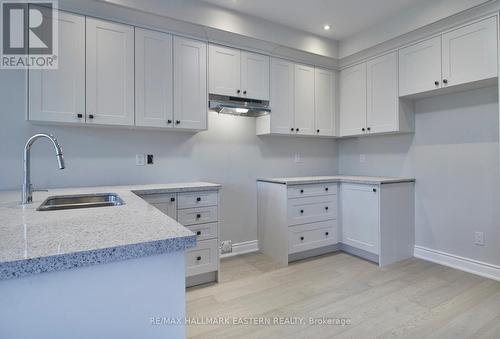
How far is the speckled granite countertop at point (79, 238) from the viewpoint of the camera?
657 mm

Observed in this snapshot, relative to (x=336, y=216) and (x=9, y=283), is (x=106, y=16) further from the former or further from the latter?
(x=336, y=216)

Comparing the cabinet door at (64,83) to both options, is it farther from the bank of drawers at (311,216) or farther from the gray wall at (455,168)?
the gray wall at (455,168)

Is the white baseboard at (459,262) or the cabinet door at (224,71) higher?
the cabinet door at (224,71)

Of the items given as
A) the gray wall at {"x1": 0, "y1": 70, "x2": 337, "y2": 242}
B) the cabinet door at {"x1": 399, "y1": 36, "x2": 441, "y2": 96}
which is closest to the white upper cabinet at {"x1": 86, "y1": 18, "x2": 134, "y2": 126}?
the gray wall at {"x1": 0, "y1": 70, "x2": 337, "y2": 242}

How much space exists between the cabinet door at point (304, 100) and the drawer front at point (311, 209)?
0.86 metres

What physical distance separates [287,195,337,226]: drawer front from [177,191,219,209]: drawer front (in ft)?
2.92

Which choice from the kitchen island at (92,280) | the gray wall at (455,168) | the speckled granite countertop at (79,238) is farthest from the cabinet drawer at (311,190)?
the kitchen island at (92,280)

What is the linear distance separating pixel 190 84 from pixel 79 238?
2191 millimetres

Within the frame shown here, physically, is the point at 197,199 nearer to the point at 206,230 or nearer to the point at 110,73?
the point at 206,230

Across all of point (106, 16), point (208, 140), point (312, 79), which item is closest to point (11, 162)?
point (106, 16)

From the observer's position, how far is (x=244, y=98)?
305 centimetres

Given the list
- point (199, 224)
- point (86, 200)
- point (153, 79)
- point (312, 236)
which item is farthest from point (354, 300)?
point (153, 79)

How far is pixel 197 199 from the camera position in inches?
98.7

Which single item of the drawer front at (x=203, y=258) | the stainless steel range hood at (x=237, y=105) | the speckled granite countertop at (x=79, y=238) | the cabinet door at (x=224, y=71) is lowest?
the drawer front at (x=203, y=258)
